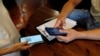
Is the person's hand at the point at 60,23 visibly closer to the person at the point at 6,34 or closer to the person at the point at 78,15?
the person at the point at 78,15

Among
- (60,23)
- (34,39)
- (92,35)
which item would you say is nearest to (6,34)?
(34,39)

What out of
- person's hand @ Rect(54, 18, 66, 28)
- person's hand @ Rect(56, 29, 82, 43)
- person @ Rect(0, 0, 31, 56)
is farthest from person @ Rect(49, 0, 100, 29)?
person @ Rect(0, 0, 31, 56)

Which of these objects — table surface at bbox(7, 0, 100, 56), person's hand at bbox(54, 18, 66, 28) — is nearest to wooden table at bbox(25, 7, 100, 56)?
table surface at bbox(7, 0, 100, 56)

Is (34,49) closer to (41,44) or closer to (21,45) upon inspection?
(41,44)

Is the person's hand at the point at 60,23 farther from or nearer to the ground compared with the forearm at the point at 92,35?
farther from the ground

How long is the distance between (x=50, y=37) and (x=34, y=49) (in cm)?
11

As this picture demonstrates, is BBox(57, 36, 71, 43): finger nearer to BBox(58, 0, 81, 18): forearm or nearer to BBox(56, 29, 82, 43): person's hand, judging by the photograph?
BBox(56, 29, 82, 43): person's hand

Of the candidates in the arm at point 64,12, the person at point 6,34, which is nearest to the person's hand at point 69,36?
the arm at point 64,12

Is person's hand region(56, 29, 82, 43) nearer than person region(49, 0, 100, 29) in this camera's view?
Yes

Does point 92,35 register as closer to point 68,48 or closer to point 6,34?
point 68,48

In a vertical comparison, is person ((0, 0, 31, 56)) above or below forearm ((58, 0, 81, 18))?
below

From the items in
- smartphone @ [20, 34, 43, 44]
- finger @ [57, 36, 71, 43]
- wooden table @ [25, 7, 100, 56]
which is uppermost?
finger @ [57, 36, 71, 43]

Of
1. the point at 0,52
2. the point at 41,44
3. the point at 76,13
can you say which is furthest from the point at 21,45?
the point at 76,13

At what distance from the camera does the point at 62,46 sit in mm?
913
